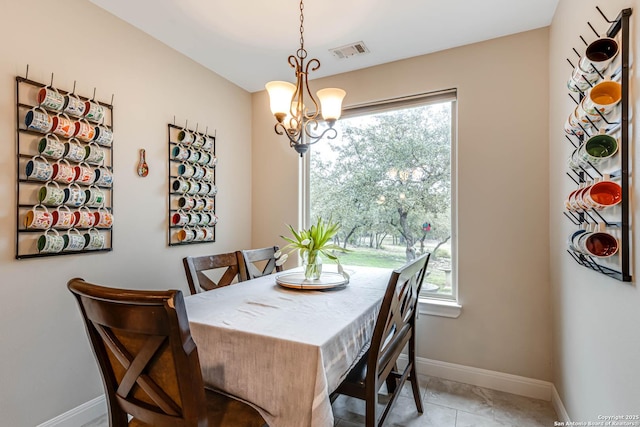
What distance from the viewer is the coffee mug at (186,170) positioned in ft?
8.30

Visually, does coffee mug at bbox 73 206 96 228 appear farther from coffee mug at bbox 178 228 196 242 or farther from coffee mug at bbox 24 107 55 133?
coffee mug at bbox 178 228 196 242

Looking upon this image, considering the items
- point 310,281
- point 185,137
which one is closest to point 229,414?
point 310,281

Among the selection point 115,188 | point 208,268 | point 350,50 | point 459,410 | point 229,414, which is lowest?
point 459,410

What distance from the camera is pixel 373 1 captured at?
6.51 ft

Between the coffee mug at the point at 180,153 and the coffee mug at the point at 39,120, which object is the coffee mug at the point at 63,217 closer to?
the coffee mug at the point at 39,120

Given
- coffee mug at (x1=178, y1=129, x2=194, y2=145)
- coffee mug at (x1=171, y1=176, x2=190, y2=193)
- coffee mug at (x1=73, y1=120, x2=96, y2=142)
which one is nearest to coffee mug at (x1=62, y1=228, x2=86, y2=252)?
coffee mug at (x1=73, y1=120, x2=96, y2=142)

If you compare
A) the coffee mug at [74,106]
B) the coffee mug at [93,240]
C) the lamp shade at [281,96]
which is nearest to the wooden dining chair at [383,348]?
the lamp shade at [281,96]

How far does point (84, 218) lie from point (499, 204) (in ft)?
8.84

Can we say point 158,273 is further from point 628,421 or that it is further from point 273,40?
point 628,421

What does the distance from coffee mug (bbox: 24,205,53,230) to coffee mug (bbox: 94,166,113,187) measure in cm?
32

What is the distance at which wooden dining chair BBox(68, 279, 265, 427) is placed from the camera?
88cm

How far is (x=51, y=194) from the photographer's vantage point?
1719mm

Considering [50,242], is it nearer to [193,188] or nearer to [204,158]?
[193,188]

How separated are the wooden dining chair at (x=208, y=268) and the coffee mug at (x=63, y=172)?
76 centimetres
